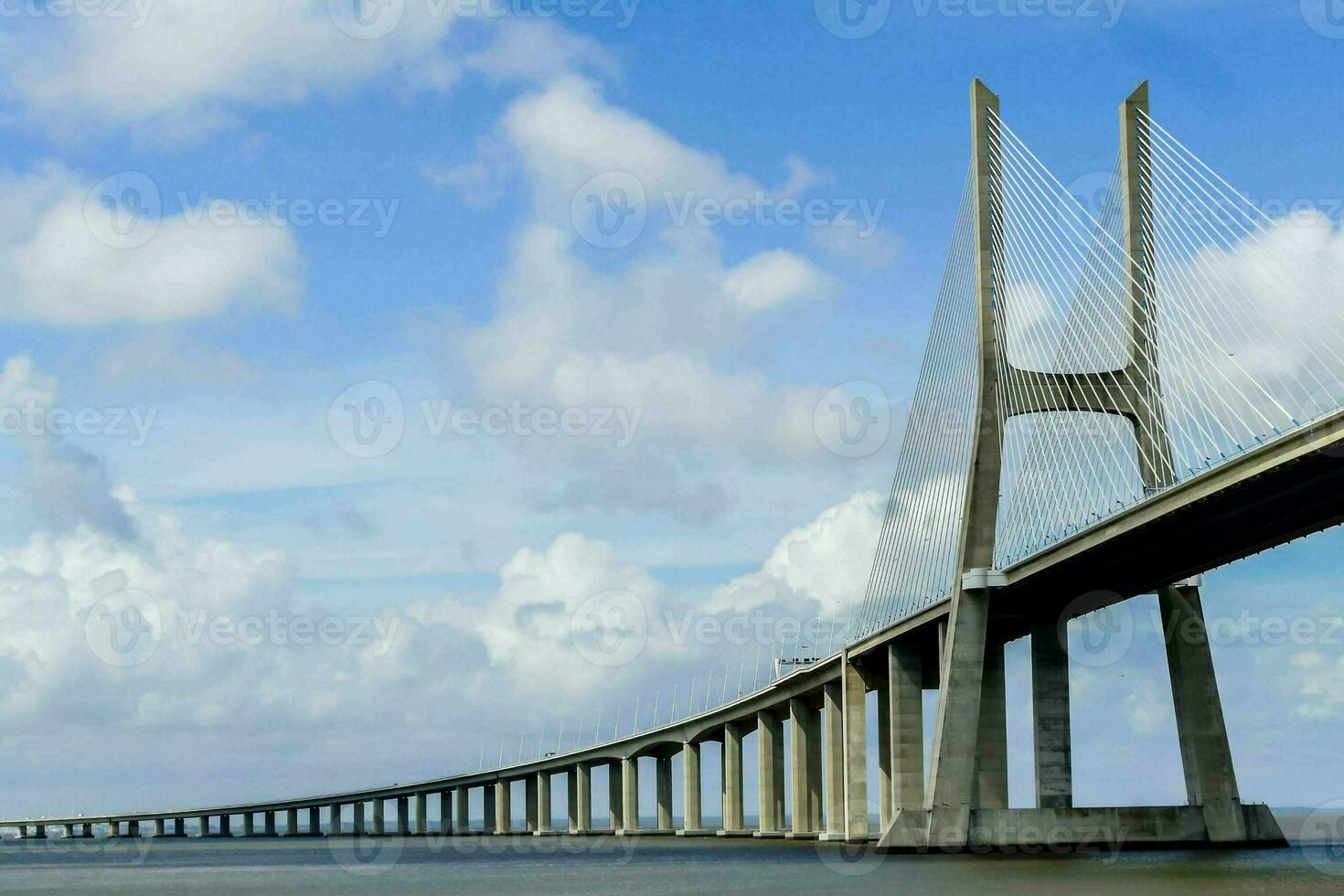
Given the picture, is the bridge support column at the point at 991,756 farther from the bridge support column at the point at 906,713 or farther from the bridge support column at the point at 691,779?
the bridge support column at the point at 691,779

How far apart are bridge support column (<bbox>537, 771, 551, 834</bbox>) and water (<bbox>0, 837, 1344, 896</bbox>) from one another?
592 inches

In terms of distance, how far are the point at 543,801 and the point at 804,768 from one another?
3651 cm

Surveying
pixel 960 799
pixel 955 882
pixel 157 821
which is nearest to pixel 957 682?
pixel 960 799

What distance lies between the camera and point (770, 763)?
96.4 metres

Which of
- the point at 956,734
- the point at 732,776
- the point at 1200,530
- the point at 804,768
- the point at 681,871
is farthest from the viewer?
the point at 732,776

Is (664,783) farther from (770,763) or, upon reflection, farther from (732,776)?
(770,763)

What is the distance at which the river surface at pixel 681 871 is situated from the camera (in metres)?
46.9

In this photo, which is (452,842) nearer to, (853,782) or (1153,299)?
(853,782)

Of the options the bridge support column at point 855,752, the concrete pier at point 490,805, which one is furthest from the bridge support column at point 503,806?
the bridge support column at point 855,752

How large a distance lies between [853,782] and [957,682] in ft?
69.1

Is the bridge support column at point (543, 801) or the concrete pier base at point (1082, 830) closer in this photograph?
the concrete pier base at point (1082, 830)

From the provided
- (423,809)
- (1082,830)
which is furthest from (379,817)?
(1082,830)

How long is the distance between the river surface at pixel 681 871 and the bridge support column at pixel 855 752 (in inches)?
71.6

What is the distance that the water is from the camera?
1849 inches
